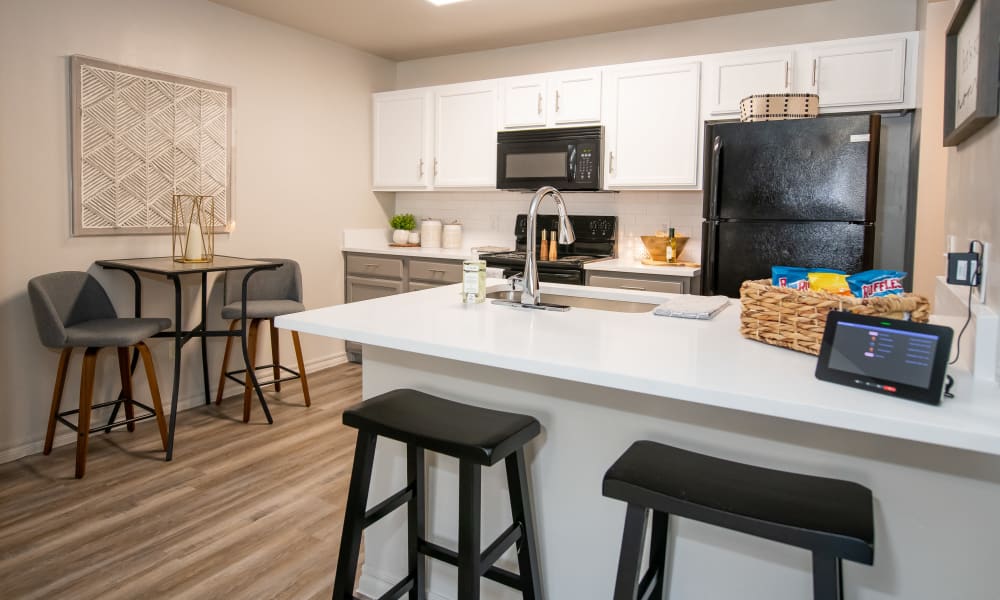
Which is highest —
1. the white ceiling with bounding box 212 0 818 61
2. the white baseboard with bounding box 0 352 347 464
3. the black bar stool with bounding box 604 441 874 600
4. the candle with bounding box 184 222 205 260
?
the white ceiling with bounding box 212 0 818 61

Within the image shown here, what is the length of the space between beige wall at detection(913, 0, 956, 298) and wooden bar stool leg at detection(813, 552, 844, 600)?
260 centimetres

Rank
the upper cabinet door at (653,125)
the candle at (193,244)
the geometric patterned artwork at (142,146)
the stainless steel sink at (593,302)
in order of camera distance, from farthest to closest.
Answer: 1. the upper cabinet door at (653,125)
2. the candle at (193,244)
3. the geometric patterned artwork at (142,146)
4. the stainless steel sink at (593,302)

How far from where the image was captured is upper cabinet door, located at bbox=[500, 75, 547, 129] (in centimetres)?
426

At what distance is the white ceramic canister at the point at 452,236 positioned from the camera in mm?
4996

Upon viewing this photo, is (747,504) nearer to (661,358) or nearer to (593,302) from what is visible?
(661,358)

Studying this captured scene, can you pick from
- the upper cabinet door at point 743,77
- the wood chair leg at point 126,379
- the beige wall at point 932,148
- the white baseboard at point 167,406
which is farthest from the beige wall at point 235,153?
the beige wall at point 932,148

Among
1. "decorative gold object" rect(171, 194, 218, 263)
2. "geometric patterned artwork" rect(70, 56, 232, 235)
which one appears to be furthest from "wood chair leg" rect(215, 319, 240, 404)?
"geometric patterned artwork" rect(70, 56, 232, 235)

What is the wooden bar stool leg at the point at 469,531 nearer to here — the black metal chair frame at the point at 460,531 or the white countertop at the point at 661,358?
the black metal chair frame at the point at 460,531

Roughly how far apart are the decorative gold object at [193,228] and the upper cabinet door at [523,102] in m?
1.94

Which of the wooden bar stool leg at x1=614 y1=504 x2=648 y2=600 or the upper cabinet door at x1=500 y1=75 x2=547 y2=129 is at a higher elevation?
the upper cabinet door at x1=500 y1=75 x2=547 y2=129

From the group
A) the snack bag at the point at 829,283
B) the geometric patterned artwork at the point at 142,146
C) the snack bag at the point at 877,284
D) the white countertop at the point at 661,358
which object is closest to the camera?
the white countertop at the point at 661,358

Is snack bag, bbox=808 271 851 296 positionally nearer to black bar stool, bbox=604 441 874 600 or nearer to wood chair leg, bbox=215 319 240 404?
black bar stool, bbox=604 441 874 600

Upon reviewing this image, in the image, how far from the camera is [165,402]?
3.83 m

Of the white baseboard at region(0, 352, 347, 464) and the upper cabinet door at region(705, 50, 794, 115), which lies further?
the upper cabinet door at region(705, 50, 794, 115)
